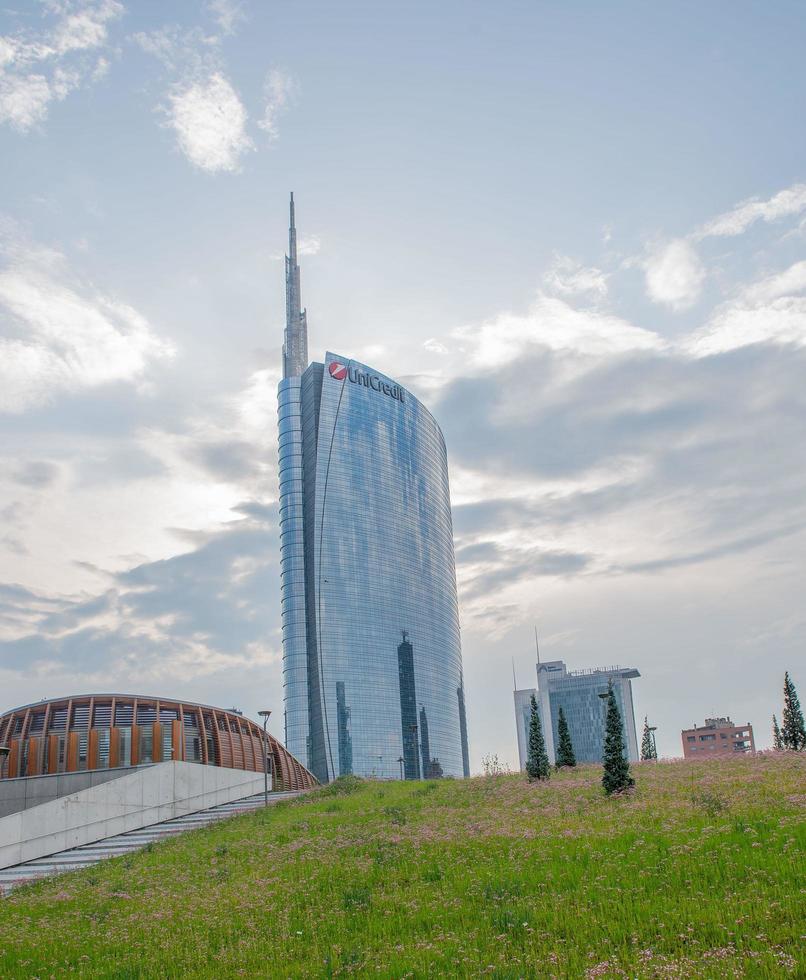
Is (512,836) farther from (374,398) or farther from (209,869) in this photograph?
(374,398)

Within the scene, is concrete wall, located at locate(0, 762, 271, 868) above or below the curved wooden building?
below

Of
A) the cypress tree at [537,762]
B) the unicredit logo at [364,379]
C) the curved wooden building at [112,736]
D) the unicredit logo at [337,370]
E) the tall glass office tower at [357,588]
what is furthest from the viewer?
the unicredit logo at [364,379]

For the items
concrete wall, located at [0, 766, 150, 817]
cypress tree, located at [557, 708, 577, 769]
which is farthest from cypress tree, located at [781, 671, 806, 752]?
concrete wall, located at [0, 766, 150, 817]

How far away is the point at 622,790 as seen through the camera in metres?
33.6

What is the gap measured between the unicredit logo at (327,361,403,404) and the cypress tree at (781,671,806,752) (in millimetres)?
132403

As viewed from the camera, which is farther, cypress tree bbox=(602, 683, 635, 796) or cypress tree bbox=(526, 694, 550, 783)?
cypress tree bbox=(526, 694, 550, 783)

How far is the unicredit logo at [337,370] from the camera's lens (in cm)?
17838

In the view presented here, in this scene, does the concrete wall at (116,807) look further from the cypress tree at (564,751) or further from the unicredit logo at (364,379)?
the unicredit logo at (364,379)

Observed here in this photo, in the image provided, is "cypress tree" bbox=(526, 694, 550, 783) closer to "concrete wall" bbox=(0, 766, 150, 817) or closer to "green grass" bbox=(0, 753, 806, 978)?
"green grass" bbox=(0, 753, 806, 978)

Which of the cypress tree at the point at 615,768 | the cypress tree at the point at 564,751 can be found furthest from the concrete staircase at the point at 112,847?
the cypress tree at the point at 615,768

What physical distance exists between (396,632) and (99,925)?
155 meters

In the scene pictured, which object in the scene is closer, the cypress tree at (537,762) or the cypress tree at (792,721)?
the cypress tree at (537,762)

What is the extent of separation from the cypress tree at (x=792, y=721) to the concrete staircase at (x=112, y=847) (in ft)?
106

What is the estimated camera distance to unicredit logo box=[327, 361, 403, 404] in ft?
588
